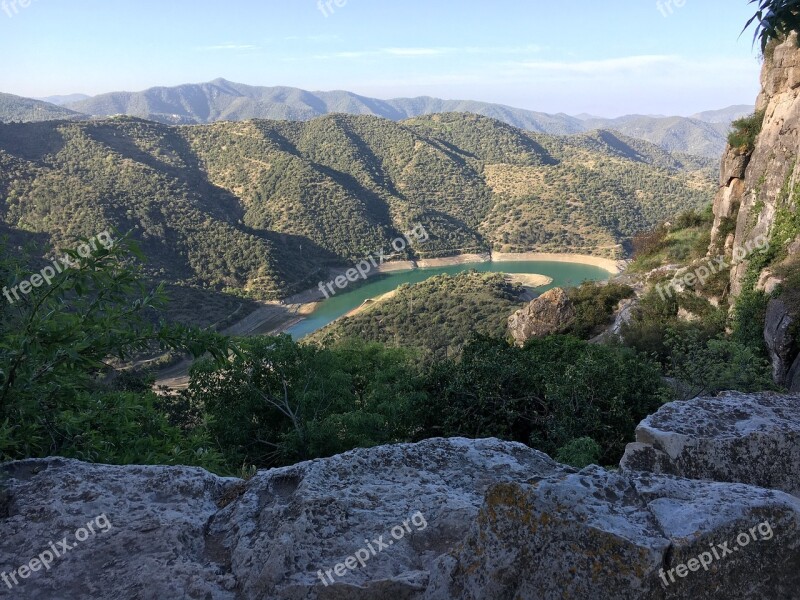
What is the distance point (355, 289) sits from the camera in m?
74.3

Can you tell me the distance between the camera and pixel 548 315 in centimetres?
2302

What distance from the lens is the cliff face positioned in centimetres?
1206

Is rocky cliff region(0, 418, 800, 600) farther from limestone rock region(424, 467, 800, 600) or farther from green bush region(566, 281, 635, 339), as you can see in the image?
green bush region(566, 281, 635, 339)

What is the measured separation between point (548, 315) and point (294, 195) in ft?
228

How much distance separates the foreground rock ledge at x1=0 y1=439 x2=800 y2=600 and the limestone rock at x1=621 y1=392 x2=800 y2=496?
33.4 inches

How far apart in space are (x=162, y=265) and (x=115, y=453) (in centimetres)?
5939

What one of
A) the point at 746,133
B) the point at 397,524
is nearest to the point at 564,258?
the point at 746,133

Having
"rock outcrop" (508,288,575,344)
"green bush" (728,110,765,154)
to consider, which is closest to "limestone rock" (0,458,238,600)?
"rock outcrop" (508,288,575,344)

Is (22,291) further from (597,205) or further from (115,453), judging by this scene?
(597,205)

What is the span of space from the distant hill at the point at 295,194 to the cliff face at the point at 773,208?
4536cm

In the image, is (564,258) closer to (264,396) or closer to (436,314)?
(436,314)

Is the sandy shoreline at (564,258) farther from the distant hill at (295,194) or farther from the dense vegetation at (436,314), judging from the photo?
the dense vegetation at (436,314)

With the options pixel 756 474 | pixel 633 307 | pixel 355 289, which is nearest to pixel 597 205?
pixel 355 289

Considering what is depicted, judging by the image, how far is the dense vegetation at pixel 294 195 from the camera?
2436 inches
